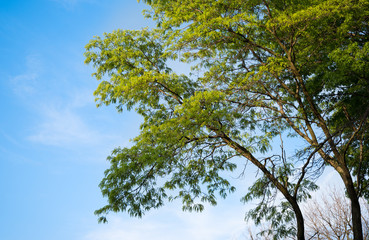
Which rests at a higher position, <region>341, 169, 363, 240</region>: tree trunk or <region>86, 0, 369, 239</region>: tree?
<region>86, 0, 369, 239</region>: tree

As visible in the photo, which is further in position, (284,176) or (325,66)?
(284,176)

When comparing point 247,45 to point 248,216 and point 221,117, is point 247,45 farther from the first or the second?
point 248,216

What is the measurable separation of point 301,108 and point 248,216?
365 cm

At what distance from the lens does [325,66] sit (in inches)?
330

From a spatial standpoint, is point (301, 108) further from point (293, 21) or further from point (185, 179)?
point (185, 179)

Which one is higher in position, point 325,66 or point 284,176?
point 325,66

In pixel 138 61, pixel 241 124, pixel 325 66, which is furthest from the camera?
pixel 138 61

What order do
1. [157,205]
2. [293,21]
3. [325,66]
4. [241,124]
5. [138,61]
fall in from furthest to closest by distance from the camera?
[138,61] < [241,124] < [157,205] < [325,66] < [293,21]

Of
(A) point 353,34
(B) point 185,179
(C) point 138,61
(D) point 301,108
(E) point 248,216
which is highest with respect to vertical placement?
(C) point 138,61

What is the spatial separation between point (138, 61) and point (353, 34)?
6.22 meters

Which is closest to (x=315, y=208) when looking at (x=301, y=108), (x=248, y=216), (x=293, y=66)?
(x=248, y=216)

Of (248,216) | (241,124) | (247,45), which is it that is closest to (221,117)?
(241,124)

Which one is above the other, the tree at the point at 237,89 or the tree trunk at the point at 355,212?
the tree at the point at 237,89

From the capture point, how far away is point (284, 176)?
952 centimetres
